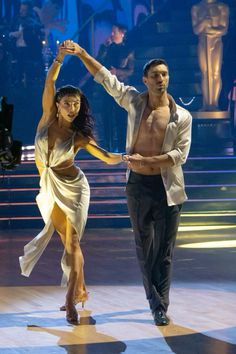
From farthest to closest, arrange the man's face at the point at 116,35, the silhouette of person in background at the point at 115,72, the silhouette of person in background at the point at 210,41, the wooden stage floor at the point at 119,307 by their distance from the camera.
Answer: the man's face at the point at 116,35 → the silhouette of person in background at the point at 115,72 → the silhouette of person in background at the point at 210,41 → the wooden stage floor at the point at 119,307

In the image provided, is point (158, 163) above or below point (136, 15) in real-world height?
below

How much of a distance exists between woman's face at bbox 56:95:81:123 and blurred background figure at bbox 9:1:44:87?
376 inches

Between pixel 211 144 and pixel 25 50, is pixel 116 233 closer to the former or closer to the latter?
pixel 211 144

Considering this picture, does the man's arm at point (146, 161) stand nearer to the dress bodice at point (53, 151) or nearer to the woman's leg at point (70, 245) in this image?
the dress bodice at point (53, 151)

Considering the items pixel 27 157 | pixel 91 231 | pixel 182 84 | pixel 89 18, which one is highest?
pixel 89 18

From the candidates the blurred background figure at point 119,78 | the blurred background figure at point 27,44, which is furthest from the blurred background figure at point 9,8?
the blurred background figure at point 119,78

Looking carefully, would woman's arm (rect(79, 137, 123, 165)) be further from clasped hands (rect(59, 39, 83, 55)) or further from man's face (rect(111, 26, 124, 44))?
man's face (rect(111, 26, 124, 44))

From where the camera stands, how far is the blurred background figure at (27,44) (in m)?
16.2

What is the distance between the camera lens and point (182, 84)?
651 inches

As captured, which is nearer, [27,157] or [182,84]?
[27,157]

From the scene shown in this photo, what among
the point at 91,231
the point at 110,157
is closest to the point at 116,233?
the point at 91,231

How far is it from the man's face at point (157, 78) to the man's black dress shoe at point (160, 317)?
140cm

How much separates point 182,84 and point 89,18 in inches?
75.9

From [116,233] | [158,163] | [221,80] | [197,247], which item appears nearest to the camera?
[158,163]
